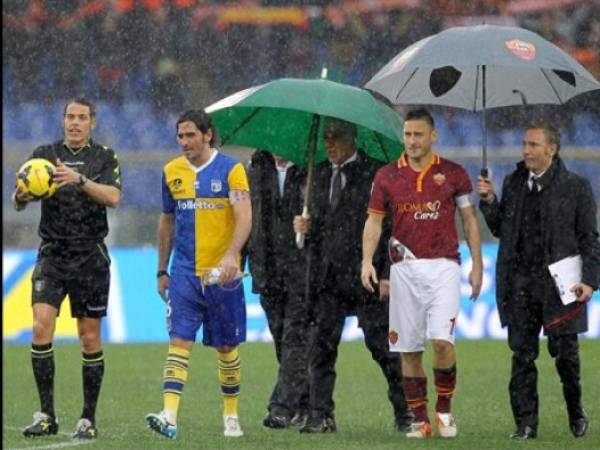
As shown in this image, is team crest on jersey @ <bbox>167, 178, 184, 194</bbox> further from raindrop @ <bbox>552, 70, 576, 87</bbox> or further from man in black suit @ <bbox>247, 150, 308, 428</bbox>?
raindrop @ <bbox>552, 70, 576, 87</bbox>

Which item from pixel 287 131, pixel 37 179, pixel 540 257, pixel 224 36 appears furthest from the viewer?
pixel 224 36

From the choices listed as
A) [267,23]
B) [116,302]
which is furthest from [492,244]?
[267,23]

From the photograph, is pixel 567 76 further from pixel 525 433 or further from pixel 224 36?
pixel 224 36

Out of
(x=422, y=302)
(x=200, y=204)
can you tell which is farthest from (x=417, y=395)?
(x=200, y=204)

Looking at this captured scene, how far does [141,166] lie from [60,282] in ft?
34.4

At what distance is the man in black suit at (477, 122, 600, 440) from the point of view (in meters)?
8.72

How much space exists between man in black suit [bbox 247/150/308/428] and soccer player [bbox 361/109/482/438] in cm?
117

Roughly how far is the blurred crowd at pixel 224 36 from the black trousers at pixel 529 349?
15.2 meters

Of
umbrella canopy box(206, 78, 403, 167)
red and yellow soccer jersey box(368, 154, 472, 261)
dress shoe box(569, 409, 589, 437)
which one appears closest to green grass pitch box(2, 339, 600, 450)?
dress shoe box(569, 409, 589, 437)

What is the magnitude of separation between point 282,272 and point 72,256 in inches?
63.3

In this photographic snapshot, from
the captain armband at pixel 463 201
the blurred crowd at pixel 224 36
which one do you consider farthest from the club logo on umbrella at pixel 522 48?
the blurred crowd at pixel 224 36

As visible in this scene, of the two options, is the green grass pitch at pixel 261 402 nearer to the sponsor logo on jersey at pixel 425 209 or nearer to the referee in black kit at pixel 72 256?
the referee in black kit at pixel 72 256

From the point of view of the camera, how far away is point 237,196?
8.66 meters

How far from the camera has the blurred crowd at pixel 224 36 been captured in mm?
23844
